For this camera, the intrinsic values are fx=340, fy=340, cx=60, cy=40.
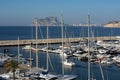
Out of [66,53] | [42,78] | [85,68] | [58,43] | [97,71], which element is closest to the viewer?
[42,78]

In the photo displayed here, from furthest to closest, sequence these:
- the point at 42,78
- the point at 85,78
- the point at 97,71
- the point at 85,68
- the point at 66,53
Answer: the point at 66,53 < the point at 85,68 < the point at 97,71 < the point at 85,78 < the point at 42,78

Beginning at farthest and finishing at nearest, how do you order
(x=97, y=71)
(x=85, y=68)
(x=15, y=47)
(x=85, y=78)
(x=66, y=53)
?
(x=15, y=47), (x=66, y=53), (x=85, y=68), (x=97, y=71), (x=85, y=78)

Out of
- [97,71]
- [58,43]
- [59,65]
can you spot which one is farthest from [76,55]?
[58,43]

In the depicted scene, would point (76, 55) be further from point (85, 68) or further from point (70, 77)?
point (70, 77)

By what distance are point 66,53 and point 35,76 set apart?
79.7ft

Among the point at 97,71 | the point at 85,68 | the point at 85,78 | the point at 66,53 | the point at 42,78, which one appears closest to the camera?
the point at 42,78

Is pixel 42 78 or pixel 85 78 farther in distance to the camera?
pixel 85 78

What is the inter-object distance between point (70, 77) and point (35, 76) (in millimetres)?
4004

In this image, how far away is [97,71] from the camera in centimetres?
4500

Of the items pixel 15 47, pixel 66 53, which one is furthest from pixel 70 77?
pixel 15 47

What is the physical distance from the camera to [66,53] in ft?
192

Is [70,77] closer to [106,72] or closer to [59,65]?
[106,72]

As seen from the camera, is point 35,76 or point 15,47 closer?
point 35,76

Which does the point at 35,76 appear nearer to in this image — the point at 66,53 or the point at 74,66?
the point at 74,66
